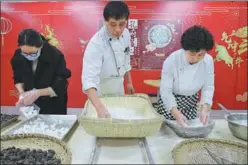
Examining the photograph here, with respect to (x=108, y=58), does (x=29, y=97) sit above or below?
below

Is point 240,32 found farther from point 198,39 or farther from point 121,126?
point 121,126

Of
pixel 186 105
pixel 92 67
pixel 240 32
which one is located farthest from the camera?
pixel 240 32

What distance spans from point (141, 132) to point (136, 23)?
256 cm

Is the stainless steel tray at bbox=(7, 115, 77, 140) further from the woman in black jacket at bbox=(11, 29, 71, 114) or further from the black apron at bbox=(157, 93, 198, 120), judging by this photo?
the black apron at bbox=(157, 93, 198, 120)

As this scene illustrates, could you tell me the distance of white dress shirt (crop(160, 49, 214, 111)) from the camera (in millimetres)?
1622

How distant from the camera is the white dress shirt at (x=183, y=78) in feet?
5.32

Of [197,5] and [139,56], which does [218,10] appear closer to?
[197,5]

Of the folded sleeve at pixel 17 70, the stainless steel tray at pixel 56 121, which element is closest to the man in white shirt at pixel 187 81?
the stainless steel tray at pixel 56 121

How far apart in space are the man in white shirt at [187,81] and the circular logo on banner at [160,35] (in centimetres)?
194

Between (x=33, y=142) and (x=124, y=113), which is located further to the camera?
(x=124, y=113)

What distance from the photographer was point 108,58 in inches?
70.7

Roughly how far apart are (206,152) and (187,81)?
22.5 inches

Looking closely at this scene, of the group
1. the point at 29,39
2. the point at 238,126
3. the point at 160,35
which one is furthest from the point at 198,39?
the point at 160,35

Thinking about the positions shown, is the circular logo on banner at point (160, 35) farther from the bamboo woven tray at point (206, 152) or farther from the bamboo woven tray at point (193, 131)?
the bamboo woven tray at point (206, 152)
